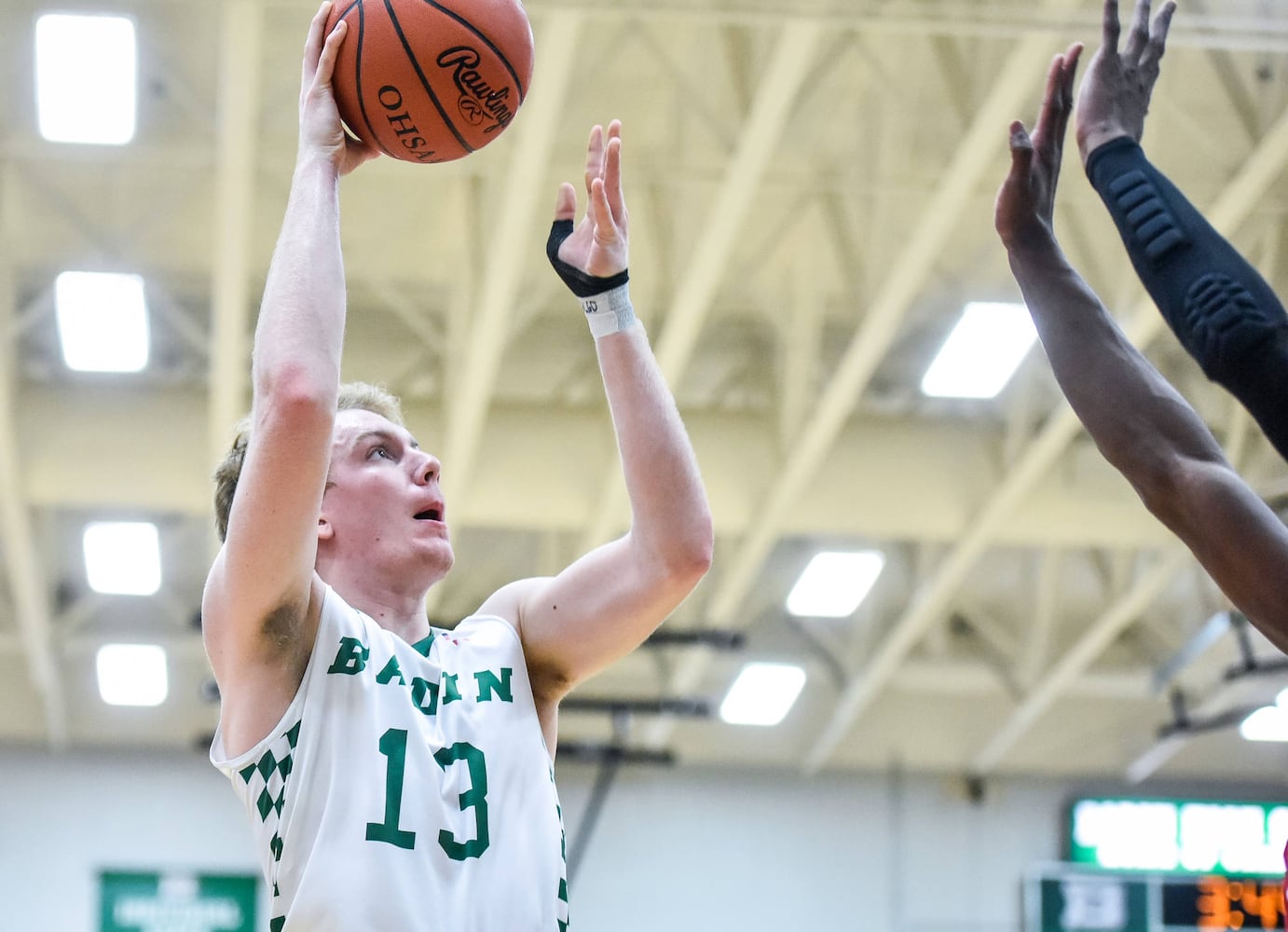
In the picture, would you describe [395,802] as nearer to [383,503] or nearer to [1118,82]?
[383,503]

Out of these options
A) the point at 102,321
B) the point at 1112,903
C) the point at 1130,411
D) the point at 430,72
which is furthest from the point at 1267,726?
the point at 1130,411

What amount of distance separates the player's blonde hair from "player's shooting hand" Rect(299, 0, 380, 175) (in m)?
0.38

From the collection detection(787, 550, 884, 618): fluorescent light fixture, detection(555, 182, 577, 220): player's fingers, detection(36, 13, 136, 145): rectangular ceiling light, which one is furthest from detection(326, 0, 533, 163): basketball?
detection(787, 550, 884, 618): fluorescent light fixture

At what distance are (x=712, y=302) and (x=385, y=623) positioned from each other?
800 cm

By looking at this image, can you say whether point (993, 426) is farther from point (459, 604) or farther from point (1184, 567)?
point (459, 604)

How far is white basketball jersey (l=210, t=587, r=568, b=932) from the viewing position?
244 centimetres

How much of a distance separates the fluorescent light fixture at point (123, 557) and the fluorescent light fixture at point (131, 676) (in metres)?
0.75

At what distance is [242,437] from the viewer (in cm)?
295

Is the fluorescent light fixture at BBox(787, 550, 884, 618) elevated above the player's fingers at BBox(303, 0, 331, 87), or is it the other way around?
the fluorescent light fixture at BBox(787, 550, 884, 618)

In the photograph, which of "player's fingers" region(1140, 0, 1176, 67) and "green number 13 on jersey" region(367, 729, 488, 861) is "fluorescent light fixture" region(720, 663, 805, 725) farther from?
"player's fingers" region(1140, 0, 1176, 67)

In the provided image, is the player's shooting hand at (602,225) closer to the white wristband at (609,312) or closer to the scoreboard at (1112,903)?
the white wristband at (609,312)

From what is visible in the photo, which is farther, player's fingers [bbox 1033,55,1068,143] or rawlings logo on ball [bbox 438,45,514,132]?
rawlings logo on ball [bbox 438,45,514,132]

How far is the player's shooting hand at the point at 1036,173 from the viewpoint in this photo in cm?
249

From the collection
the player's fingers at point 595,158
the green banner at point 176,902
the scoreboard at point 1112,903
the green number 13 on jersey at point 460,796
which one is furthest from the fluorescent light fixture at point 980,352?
the green number 13 on jersey at point 460,796
